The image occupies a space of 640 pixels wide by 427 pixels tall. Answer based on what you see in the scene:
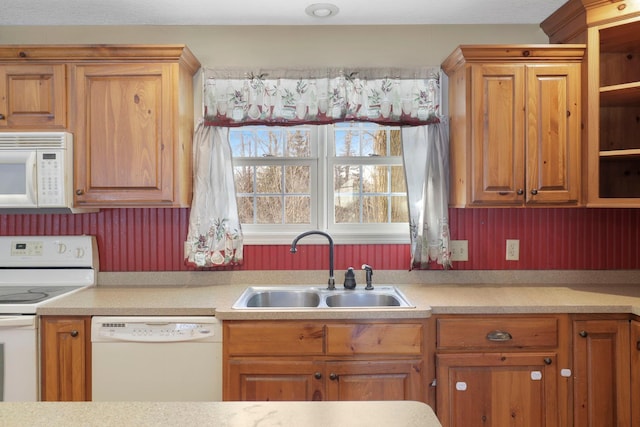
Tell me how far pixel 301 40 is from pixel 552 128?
1414 millimetres

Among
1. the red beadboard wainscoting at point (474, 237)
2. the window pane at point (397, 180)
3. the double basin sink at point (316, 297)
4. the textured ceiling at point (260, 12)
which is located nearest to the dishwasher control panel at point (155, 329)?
the double basin sink at point (316, 297)

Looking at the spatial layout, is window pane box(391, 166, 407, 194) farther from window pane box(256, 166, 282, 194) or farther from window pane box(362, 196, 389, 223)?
window pane box(256, 166, 282, 194)

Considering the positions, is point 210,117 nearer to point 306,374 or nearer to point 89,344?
point 89,344

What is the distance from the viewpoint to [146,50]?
2162 mm

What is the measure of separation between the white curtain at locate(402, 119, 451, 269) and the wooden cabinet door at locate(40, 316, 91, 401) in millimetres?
1677

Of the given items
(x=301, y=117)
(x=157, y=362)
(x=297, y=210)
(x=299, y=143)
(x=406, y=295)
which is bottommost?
(x=157, y=362)

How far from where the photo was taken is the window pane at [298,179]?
2.60m

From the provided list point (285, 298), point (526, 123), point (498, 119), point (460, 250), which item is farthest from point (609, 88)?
point (285, 298)

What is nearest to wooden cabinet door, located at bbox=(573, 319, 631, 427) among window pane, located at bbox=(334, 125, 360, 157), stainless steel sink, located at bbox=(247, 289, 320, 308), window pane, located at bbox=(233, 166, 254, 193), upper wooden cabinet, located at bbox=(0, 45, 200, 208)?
stainless steel sink, located at bbox=(247, 289, 320, 308)

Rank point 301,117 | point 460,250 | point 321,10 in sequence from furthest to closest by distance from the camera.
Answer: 1. point 460,250
2. point 301,117
3. point 321,10

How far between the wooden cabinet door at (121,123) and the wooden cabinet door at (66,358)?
2.11 ft

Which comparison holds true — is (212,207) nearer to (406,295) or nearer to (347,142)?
(347,142)

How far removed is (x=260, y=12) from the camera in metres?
2.34

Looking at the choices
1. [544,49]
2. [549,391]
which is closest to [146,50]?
[544,49]
